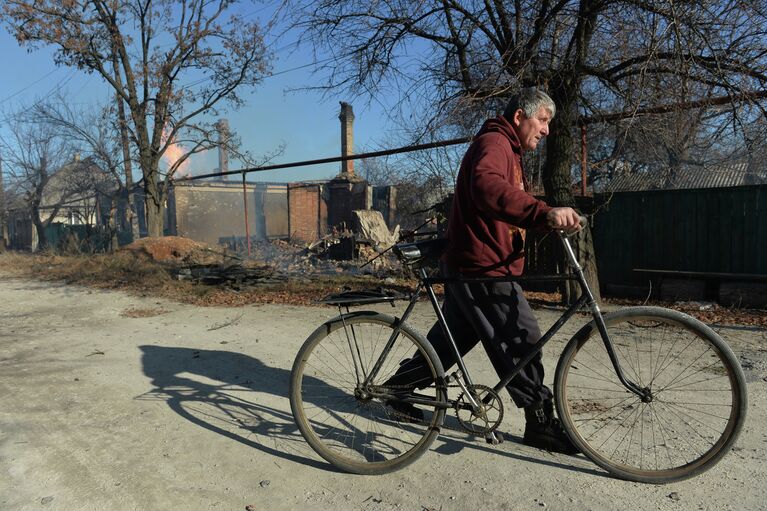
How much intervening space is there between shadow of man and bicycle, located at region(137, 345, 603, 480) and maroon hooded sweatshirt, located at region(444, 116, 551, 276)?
105 cm

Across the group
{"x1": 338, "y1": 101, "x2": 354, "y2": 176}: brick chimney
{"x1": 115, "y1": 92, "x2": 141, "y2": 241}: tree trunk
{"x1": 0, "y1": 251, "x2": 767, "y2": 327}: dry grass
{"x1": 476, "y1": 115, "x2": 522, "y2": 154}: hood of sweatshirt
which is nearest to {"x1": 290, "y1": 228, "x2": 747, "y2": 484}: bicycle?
{"x1": 476, "y1": 115, "x2": 522, "y2": 154}: hood of sweatshirt

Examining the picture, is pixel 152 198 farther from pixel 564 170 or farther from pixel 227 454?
pixel 227 454

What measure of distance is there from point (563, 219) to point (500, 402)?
0.98 m

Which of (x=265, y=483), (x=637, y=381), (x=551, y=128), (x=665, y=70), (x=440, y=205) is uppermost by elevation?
(x=665, y=70)

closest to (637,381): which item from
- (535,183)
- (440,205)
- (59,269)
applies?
(535,183)

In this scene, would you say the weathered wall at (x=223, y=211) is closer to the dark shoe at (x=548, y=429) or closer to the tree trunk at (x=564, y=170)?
the tree trunk at (x=564, y=170)

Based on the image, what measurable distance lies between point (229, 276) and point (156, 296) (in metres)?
1.34

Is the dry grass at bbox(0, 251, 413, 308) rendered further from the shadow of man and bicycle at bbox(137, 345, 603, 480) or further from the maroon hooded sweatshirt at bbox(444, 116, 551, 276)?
Answer: the maroon hooded sweatshirt at bbox(444, 116, 551, 276)

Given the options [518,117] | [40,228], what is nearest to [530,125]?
[518,117]

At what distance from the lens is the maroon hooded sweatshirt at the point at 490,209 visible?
7.97 feet

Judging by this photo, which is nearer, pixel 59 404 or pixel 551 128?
pixel 59 404

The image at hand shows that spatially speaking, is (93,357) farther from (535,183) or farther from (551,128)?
(535,183)

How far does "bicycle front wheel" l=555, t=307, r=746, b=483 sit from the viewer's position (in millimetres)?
2341

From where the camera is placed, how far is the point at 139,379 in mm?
4262
